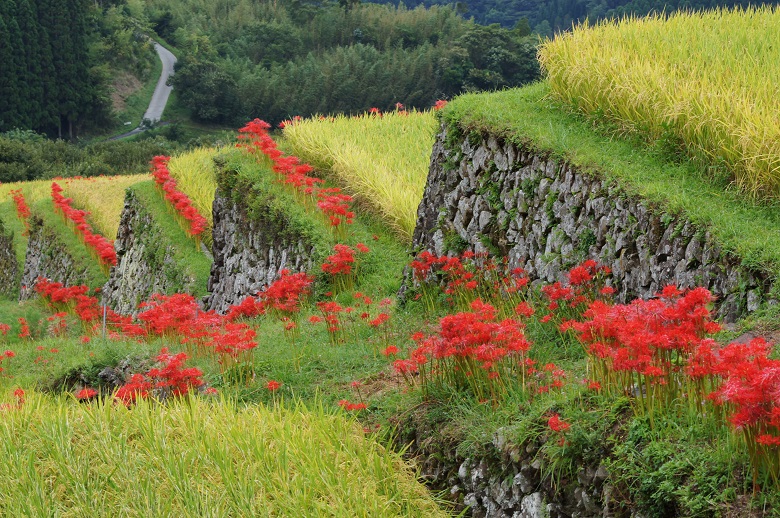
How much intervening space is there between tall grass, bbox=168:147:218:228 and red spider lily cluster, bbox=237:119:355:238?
1378 millimetres

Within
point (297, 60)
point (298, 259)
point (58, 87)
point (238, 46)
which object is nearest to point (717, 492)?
point (298, 259)

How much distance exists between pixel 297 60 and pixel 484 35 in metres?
18.3

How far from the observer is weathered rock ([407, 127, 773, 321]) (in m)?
6.15

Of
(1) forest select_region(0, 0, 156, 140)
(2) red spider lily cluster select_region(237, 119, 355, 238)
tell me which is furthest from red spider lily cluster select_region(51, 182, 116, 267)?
(1) forest select_region(0, 0, 156, 140)

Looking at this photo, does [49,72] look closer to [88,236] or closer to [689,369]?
[88,236]

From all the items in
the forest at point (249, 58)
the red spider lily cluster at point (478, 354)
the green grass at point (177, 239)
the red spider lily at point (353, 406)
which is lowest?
the forest at point (249, 58)

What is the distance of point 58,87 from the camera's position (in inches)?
1718

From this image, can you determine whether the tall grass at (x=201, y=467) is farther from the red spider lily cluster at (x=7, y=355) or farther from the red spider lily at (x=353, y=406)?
the red spider lily cluster at (x=7, y=355)

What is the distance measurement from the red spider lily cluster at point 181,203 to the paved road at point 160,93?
112 feet

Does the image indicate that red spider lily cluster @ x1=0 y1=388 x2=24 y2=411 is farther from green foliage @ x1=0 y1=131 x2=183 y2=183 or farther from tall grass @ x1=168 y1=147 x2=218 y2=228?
green foliage @ x1=0 y1=131 x2=183 y2=183

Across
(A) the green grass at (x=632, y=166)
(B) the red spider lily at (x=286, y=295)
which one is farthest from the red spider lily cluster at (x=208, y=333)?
(A) the green grass at (x=632, y=166)

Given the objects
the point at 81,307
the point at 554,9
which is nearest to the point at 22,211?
the point at 81,307

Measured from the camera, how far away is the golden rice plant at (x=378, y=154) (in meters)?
12.1

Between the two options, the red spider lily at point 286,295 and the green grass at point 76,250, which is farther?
the green grass at point 76,250
